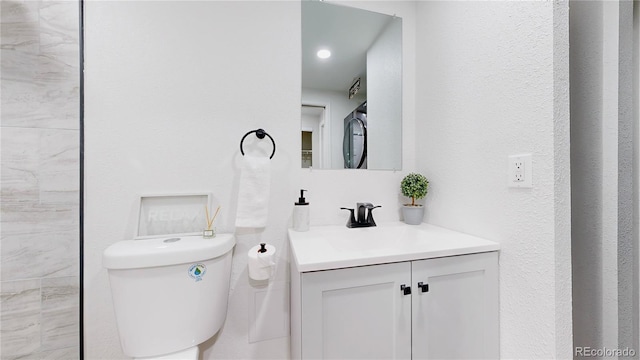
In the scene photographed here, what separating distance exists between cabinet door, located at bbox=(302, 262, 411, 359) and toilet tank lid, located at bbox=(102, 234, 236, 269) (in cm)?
42

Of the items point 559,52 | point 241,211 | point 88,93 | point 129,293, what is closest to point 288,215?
point 241,211

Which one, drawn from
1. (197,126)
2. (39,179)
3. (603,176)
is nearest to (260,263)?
(197,126)

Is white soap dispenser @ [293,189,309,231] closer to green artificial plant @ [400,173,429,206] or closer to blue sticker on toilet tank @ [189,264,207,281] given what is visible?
blue sticker on toilet tank @ [189,264,207,281]

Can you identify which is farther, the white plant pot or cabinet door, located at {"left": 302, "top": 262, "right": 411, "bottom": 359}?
the white plant pot

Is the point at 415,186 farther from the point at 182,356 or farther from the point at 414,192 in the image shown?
the point at 182,356

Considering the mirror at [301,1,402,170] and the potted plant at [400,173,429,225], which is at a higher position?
the mirror at [301,1,402,170]

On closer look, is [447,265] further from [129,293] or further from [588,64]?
[129,293]

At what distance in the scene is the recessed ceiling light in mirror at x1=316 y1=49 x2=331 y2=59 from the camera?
1289 mm

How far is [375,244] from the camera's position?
1.14m

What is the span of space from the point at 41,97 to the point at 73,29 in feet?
1.00

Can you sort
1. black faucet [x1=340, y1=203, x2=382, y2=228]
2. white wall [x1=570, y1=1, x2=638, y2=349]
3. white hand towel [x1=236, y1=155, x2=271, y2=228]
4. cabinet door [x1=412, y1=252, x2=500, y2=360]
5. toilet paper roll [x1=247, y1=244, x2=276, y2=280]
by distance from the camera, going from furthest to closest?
black faucet [x1=340, y1=203, x2=382, y2=228] < white hand towel [x1=236, y1=155, x2=271, y2=228] < toilet paper roll [x1=247, y1=244, x2=276, y2=280] < cabinet door [x1=412, y1=252, x2=500, y2=360] < white wall [x1=570, y1=1, x2=638, y2=349]

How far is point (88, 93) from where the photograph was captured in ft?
3.38

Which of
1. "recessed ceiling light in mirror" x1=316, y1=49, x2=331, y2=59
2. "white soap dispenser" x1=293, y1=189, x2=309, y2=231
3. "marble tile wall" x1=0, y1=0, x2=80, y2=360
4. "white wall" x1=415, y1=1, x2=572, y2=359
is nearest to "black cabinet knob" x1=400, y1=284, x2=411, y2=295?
"white wall" x1=415, y1=1, x2=572, y2=359

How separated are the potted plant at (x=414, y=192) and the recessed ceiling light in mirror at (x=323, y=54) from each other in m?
0.76
